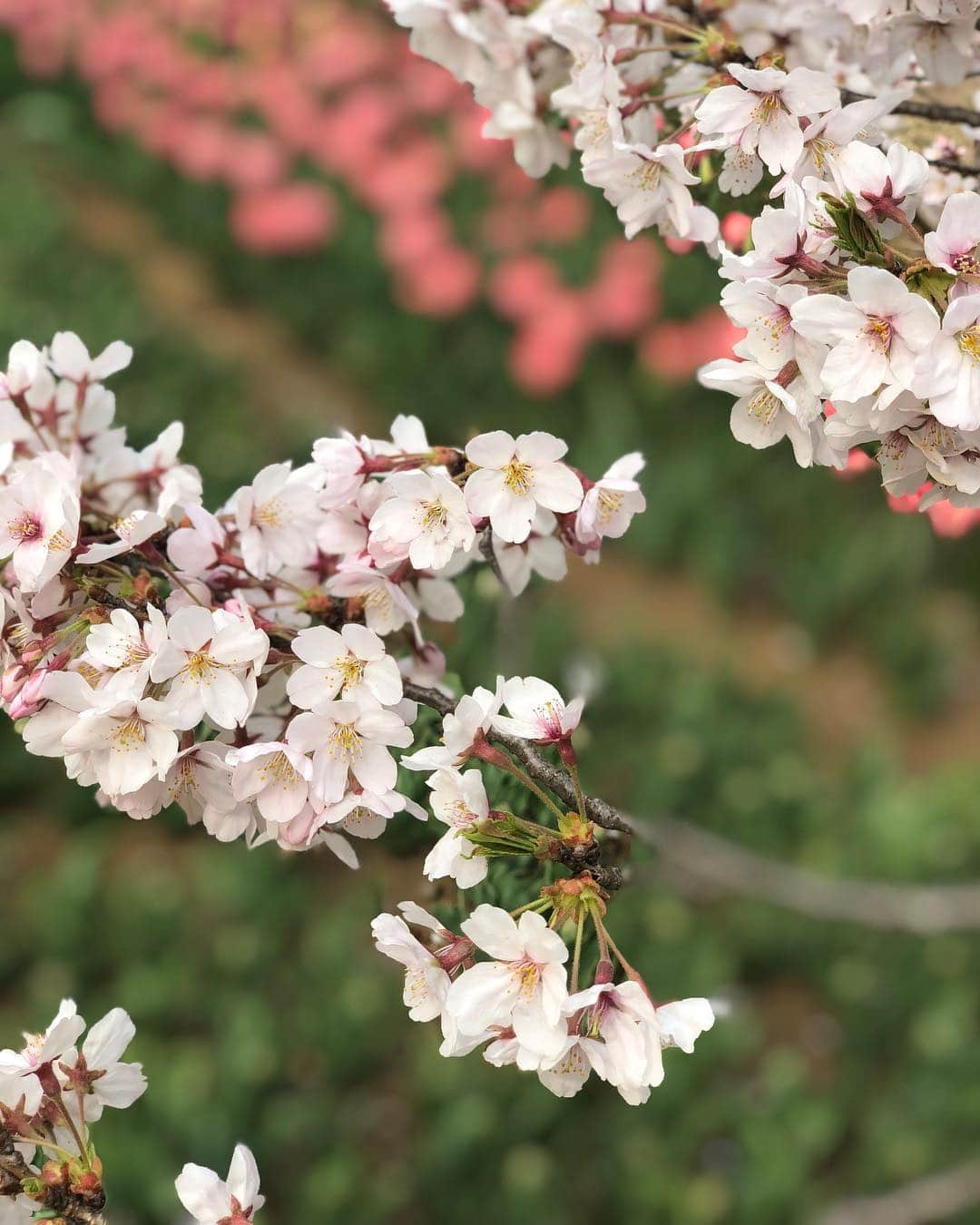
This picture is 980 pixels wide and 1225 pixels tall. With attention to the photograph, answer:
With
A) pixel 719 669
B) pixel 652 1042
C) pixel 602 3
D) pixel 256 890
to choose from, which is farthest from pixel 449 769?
pixel 719 669

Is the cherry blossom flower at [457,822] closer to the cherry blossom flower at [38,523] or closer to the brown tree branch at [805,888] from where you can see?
the cherry blossom flower at [38,523]

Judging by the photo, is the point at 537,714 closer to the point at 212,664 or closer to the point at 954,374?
the point at 212,664

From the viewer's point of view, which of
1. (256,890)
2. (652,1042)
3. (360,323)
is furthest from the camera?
(360,323)

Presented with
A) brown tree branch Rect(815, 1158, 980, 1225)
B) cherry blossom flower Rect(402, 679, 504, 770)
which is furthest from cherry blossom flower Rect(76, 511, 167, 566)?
brown tree branch Rect(815, 1158, 980, 1225)

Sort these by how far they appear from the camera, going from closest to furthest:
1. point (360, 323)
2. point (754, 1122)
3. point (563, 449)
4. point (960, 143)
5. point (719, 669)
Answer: point (563, 449) → point (960, 143) → point (754, 1122) → point (719, 669) → point (360, 323)

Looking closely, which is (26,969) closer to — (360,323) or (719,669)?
(719,669)

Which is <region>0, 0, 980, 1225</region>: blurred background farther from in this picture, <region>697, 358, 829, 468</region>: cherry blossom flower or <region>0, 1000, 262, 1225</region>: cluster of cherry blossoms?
<region>697, 358, 829, 468</region>: cherry blossom flower

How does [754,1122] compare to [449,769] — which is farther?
[754,1122]
